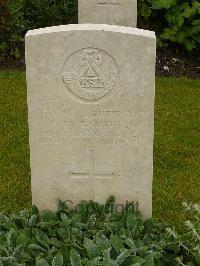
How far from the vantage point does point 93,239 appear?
3797 millimetres

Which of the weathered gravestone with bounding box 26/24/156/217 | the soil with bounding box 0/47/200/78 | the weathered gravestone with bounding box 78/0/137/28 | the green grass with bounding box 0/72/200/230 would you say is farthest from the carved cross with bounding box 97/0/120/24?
the weathered gravestone with bounding box 26/24/156/217

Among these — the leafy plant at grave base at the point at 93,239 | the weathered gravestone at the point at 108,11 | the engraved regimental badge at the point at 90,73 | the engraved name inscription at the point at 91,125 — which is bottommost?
the leafy plant at grave base at the point at 93,239

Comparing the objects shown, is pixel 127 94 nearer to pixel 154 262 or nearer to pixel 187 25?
pixel 154 262

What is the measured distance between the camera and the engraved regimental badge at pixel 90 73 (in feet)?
12.3

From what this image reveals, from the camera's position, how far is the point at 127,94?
12.6ft

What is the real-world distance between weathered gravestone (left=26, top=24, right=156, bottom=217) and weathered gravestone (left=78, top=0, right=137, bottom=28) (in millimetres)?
3477

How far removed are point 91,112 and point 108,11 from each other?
354 cm

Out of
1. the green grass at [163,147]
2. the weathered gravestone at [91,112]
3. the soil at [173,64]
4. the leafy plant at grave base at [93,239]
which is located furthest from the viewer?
the soil at [173,64]

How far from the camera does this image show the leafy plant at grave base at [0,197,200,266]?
3.63 meters

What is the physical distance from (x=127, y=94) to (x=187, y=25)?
15.9 feet

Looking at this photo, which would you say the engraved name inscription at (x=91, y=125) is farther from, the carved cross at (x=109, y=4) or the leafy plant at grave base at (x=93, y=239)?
the carved cross at (x=109, y=4)

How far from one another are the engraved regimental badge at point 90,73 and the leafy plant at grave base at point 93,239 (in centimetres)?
77

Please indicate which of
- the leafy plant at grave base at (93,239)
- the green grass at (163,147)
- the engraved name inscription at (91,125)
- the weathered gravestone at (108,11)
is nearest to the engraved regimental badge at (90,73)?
the engraved name inscription at (91,125)

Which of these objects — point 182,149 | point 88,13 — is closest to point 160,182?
point 182,149
